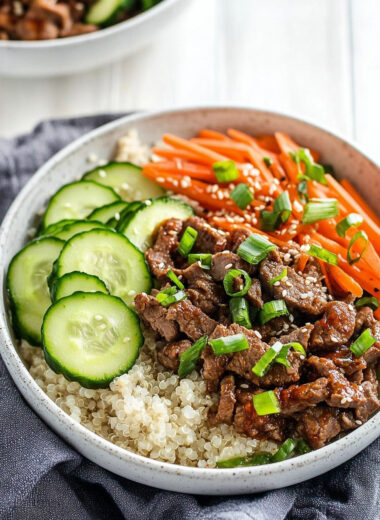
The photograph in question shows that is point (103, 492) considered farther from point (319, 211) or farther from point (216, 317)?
point (319, 211)

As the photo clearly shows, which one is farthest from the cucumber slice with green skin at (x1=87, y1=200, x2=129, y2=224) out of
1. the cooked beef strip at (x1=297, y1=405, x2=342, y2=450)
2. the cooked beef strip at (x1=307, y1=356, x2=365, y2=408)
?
the cooked beef strip at (x1=297, y1=405, x2=342, y2=450)

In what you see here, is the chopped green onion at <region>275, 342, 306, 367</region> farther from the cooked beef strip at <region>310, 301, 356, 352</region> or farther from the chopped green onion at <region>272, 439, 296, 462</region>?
the chopped green onion at <region>272, 439, 296, 462</region>

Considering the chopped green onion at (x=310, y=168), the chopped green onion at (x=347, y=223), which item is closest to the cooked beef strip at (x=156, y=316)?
the chopped green onion at (x=347, y=223)

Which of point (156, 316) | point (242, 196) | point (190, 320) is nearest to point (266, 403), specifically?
point (190, 320)

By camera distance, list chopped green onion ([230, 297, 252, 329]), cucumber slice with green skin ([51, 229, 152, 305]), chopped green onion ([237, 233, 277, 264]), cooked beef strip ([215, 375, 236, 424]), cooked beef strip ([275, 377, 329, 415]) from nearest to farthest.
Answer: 1. cooked beef strip ([275, 377, 329, 415])
2. cooked beef strip ([215, 375, 236, 424])
3. chopped green onion ([230, 297, 252, 329])
4. chopped green onion ([237, 233, 277, 264])
5. cucumber slice with green skin ([51, 229, 152, 305])

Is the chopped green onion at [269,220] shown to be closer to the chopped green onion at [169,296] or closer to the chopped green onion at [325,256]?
the chopped green onion at [325,256]

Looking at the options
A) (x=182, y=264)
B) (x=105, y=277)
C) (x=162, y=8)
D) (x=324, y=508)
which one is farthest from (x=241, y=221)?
(x=162, y=8)
